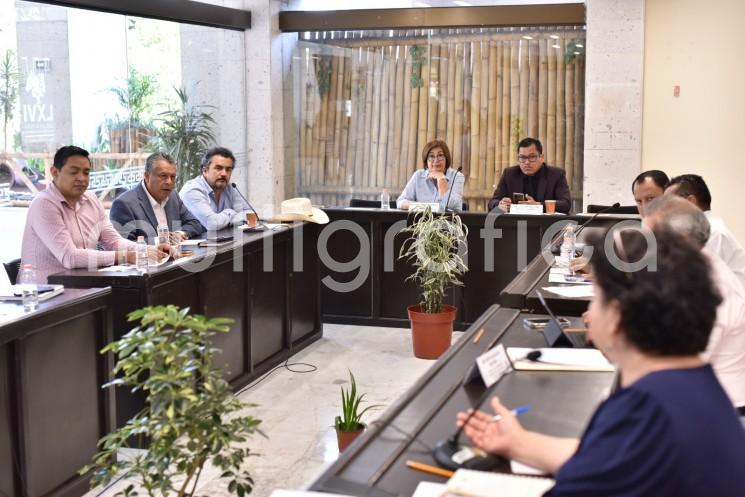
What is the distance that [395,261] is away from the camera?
7730 millimetres

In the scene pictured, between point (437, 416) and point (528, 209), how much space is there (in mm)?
4983

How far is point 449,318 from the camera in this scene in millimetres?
6863

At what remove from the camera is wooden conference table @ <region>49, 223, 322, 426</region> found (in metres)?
4.89

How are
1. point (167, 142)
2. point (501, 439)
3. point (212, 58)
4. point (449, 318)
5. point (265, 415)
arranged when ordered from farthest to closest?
point (212, 58)
point (167, 142)
point (449, 318)
point (265, 415)
point (501, 439)

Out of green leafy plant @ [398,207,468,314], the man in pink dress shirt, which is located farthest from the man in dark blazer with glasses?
the man in pink dress shirt

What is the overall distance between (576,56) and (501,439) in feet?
23.7

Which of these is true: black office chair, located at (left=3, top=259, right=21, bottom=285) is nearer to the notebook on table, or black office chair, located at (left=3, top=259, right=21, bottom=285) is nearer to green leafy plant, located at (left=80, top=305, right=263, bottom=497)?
green leafy plant, located at (left=80, top=305, right=263, bottom=497)

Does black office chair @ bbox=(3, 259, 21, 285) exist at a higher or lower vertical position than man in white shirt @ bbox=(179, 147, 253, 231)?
lower

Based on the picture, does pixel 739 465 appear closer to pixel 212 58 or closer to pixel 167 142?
pixel 167 142

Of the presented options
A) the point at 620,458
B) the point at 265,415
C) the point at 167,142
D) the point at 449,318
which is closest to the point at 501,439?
the point at 620,458

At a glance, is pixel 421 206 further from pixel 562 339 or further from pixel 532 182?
pixel 562 339

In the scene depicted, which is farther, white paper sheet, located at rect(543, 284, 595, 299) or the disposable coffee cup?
the disposable coffee cup

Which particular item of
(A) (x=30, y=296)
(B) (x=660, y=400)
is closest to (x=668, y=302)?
(B) (x=660, y=400)

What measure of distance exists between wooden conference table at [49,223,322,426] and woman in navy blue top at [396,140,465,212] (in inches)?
45.6
